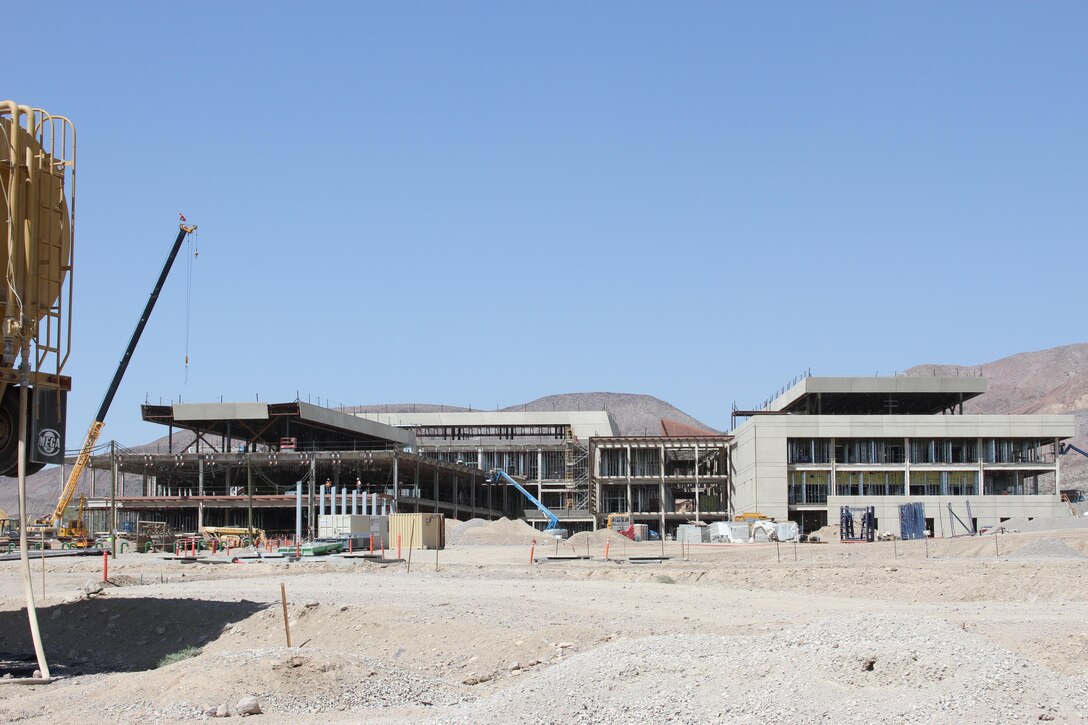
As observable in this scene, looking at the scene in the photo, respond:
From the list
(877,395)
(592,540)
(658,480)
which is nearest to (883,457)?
(877,395)

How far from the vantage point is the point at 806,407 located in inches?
4259

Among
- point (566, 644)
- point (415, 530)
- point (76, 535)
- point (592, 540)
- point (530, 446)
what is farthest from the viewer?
point (530, 446)

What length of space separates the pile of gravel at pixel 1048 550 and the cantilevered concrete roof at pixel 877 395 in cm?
4992

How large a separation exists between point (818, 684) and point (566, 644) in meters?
8.43

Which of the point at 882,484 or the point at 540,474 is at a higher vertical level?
the point at 540,474

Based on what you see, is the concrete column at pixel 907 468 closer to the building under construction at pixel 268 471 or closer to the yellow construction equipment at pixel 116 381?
the building under construction at pixel 268 471

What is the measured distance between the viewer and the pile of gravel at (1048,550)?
50312mm

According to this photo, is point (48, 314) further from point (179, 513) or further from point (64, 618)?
point (179, 513)

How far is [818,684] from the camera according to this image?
Result: 13984 mm

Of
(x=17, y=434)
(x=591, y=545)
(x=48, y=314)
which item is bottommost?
(x=591, y=545)

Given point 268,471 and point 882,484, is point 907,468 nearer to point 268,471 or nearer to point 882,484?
point 882,484

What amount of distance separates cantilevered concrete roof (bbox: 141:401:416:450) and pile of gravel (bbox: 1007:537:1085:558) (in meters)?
61.5

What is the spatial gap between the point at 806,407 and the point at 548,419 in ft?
120

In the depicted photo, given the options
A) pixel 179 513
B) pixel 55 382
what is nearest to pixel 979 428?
pixel 179 513
